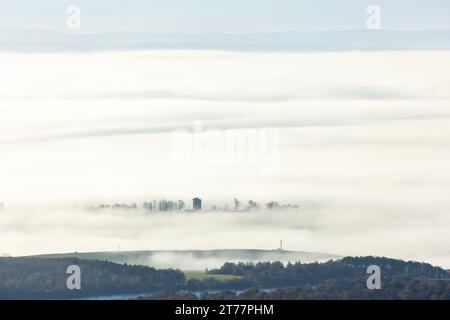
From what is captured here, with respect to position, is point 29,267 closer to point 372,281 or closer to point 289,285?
point 289,285

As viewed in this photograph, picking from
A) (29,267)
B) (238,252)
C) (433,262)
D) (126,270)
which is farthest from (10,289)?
(433,262)
